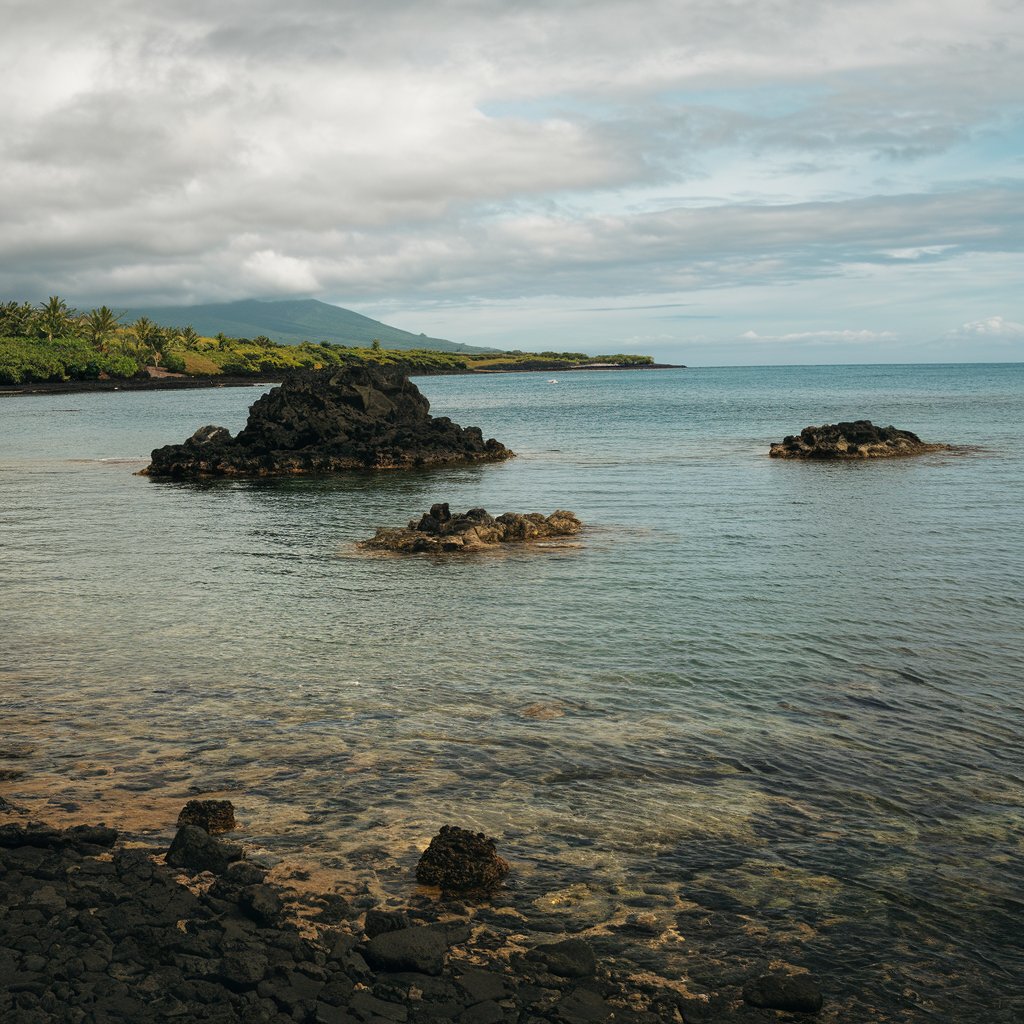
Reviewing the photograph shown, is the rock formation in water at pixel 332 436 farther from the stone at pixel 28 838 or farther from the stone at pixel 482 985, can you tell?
the stone at pixel 482 985

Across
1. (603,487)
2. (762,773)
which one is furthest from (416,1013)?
(603,487)

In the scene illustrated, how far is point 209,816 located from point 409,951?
3677 millimetres

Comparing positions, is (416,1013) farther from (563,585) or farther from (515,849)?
(563,585)

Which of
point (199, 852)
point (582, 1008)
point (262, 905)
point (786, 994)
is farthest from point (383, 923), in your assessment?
point (786, 994)

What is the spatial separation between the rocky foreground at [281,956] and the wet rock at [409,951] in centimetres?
1

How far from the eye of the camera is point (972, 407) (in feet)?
385

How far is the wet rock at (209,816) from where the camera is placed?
11.5 m

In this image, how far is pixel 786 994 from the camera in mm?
8359

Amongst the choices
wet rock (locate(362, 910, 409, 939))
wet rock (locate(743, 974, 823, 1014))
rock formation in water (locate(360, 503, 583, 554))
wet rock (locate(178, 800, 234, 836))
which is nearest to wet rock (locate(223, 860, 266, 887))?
wet rock (locate(178, 800, 234, 836))

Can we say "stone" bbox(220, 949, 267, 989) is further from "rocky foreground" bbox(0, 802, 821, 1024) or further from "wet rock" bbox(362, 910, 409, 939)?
"wet rock" bbox(362, 910, 409, 939)

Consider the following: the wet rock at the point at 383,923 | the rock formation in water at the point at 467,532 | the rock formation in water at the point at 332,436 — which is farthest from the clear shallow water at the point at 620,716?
the rock formation in water at the point at 332,436

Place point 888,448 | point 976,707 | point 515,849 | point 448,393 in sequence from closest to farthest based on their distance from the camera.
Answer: point 515,849 < point 976,707 < point 888,448 < point 448,393

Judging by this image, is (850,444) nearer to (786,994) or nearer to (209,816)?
(209,816)

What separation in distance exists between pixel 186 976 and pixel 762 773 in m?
7.79
